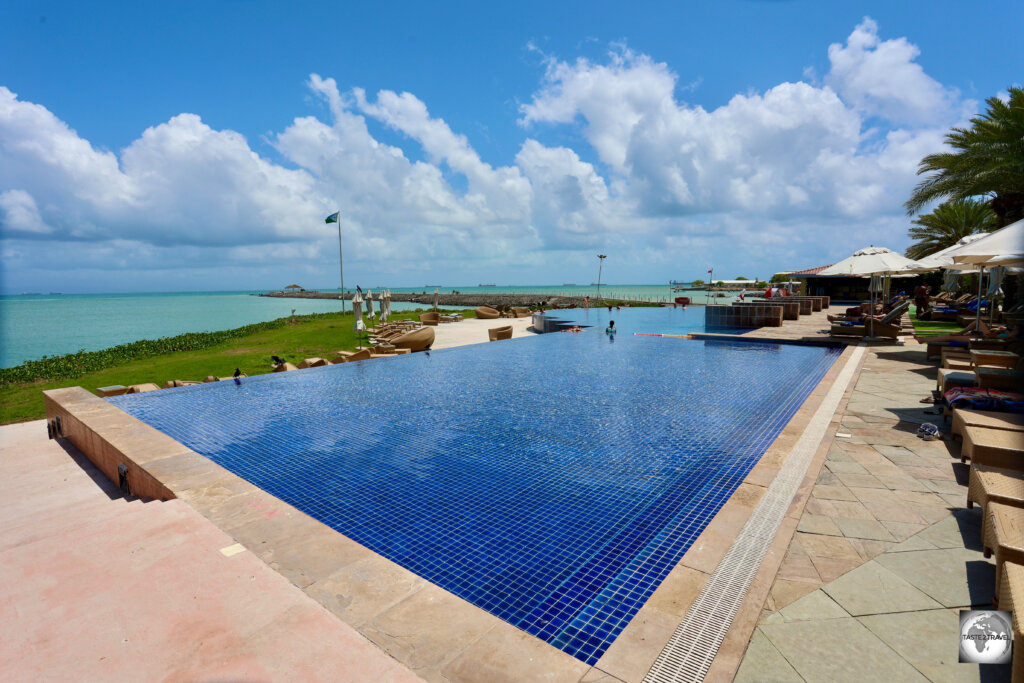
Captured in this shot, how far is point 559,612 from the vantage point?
3.33 meters

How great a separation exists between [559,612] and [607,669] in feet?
2.97

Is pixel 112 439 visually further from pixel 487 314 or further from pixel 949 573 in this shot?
pixel 487 314

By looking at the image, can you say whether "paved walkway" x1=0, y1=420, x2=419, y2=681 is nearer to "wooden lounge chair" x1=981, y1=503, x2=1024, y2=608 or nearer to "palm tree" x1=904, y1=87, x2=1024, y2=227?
"wooden lounge chair" x1=981, y1=503, x2=1024, y2=608

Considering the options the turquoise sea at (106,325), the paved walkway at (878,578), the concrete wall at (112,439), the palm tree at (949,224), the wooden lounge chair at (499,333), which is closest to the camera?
the paved walkway at (878,578)

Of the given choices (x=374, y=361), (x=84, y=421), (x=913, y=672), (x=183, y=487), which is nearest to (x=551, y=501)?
(x=913, y=672)

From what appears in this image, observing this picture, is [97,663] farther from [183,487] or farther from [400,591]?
[183,487]

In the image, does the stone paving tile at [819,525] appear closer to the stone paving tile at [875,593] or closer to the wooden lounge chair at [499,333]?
the stone paving tile at [875,593]


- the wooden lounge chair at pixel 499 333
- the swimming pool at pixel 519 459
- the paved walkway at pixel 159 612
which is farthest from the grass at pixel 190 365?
the paved walkway at pixel 159 612

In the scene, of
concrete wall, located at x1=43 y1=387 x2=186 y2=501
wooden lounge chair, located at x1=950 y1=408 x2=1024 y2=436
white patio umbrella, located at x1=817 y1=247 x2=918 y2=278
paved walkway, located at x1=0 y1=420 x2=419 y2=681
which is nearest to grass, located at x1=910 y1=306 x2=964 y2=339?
white patio umbrella, located at x1=817 y1=247 x2=918 y2=278

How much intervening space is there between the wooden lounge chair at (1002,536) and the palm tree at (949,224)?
2689cm

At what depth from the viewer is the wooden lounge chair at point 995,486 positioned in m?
3.18

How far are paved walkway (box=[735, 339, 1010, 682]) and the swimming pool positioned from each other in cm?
95

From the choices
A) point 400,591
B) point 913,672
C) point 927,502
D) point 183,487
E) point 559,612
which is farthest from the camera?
point 183,487

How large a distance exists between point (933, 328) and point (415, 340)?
1840cm
